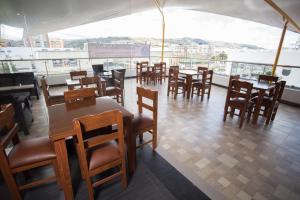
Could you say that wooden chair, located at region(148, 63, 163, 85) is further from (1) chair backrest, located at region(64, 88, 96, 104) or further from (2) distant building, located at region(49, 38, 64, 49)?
(1) chair backrest, located at region(64, 88, 96, 104)

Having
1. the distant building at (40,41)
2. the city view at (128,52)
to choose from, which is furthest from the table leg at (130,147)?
the distant building at (40,41)

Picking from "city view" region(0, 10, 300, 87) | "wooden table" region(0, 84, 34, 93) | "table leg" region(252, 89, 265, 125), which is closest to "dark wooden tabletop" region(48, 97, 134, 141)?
"table leg" region(252, 89, 265, 125)

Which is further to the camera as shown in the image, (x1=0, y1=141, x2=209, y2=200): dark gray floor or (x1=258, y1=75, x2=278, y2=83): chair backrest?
(x1=258, y1=75, x2=278, y2=83): chair backrest

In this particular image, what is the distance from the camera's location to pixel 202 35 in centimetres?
855

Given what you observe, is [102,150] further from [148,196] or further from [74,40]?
[74,40]

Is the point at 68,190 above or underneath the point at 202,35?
underneath

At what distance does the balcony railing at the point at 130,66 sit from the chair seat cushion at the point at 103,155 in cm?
523

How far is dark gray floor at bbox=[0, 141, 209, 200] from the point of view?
159 cm

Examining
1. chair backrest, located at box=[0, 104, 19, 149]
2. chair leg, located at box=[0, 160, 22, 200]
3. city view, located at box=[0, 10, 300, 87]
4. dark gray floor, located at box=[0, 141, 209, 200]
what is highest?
city view, located at box=[0, 10, 300, 87]

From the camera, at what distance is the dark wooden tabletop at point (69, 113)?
1281mm

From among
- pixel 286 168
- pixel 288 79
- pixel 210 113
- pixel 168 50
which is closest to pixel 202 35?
pixel 168 50

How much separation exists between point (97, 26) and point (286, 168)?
8.81 metres

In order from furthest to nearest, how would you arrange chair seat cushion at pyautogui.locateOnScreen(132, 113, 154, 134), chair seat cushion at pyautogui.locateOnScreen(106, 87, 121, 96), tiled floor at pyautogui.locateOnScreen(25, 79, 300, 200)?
chair seat cushion at pyautogui.locateOnScreen(106, 87, 121, 96) < chair seat cushion at pyautogui.locateOnScreen(132, 113, 154, 134) < tiled floor at pyautogui.locateOnScreen(25, 79, 300, 200)

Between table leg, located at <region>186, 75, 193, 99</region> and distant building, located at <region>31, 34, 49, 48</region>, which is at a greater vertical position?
distant building, located at <region>31, 34, 49, 48</region>
